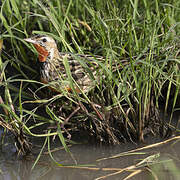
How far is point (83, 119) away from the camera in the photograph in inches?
146

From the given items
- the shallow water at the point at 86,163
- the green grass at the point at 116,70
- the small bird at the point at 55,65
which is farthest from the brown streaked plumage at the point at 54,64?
the shallow water at the point at 86,163

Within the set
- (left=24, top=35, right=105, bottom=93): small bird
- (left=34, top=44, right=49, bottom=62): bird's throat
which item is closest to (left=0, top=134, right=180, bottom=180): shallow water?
(left=24, top=35, right=105, bottom=93): small bird

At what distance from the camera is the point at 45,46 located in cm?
412

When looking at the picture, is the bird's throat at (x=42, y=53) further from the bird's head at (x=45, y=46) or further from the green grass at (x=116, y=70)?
the green grass at (x=116, y=70)

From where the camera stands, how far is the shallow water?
3344mm

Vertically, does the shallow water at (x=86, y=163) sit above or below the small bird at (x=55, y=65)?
A: below

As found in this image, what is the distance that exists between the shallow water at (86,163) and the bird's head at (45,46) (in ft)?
3.24

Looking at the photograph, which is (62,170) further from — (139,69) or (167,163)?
(139,69)

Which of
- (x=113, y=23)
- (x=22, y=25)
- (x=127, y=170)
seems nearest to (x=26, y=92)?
(x=22, y=25)

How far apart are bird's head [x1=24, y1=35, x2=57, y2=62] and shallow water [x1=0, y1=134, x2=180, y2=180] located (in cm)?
99

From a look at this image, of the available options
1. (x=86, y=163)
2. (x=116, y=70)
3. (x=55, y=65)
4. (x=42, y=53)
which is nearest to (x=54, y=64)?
(x=55, y=65)

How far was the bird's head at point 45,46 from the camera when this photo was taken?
4.08m

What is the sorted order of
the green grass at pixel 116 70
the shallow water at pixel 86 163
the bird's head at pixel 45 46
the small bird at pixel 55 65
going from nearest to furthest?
the shallow water at pixel 86 163 → the green grass at pixel 116 70 → the small bird at pixel 55 65 → the bird's head at pixel 45 46

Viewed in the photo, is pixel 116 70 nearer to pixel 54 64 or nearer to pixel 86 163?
pixel 54 64
